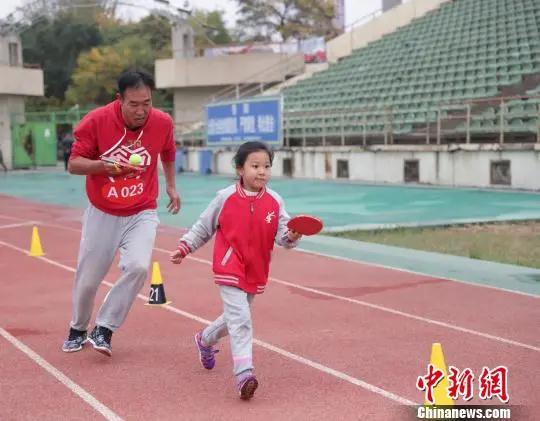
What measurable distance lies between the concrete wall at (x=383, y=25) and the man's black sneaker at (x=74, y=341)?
3308 cm

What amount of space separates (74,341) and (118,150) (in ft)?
5.05

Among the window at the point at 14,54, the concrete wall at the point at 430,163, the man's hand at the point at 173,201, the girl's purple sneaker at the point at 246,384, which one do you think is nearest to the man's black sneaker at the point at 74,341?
the man's hand at the point at 173,201

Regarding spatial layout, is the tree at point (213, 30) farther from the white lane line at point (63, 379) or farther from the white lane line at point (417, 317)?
the white lane line at point (63, 379)

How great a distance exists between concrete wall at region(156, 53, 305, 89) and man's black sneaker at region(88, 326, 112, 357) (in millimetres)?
38080

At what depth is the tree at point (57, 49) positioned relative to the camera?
66438 mm

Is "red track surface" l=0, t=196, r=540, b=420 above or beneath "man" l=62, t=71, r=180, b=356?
beneath

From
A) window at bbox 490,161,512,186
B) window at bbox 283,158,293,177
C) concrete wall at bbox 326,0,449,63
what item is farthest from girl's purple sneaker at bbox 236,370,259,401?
Result: concrete wall at bbox 326,0,449,63

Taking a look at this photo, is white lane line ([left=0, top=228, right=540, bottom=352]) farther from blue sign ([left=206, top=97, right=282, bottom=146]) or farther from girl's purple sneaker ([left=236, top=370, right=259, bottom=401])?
blue sign ([left=206, top=97, right=282, bottom=146])

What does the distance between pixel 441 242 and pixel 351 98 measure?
1875cm

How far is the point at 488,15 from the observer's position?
3067 centimetres

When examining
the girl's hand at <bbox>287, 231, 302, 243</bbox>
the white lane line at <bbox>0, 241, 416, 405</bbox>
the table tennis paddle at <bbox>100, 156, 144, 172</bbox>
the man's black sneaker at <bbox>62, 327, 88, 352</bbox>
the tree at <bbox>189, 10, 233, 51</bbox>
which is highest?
the tree at <bbox>189, 10, 233, 51</bbox>

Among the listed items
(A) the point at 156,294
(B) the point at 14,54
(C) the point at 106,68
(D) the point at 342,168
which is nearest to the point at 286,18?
(C) the point at 106,68

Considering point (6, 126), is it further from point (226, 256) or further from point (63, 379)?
point (226, 256)

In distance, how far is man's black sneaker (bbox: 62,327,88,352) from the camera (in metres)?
5.86
